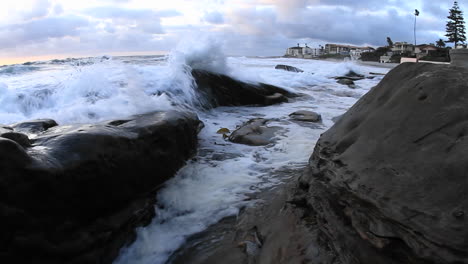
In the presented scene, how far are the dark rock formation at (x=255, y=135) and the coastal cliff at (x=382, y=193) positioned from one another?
2.00 metres

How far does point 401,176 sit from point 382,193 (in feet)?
0.43

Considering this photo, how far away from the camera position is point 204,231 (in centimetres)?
262

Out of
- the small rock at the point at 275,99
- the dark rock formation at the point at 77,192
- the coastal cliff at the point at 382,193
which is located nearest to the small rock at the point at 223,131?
the dark rock formation at the point at 77,192

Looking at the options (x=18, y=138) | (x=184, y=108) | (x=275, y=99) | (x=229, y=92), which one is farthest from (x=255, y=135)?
(x=275, y=99)

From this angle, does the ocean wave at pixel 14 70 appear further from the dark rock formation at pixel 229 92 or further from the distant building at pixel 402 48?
the distant building at pixel 402 48

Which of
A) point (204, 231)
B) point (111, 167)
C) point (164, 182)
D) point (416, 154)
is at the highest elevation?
point (416, 154)

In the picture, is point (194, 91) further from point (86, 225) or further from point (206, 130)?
point (86, 225)

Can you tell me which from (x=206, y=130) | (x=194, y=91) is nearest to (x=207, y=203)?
(x=206, y=130)

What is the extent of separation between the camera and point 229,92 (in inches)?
314

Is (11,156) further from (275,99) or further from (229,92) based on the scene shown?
(275,99)

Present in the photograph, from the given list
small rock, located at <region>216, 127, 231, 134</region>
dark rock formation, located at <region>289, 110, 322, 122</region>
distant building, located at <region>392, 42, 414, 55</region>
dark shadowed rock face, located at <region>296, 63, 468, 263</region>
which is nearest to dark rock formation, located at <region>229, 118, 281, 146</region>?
small rock, located at <region>216, 127, 231, 134</region>

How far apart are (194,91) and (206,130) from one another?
2.03 metres

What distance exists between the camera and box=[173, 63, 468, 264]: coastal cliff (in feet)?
4.48

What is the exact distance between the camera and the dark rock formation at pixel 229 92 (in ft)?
25.1
